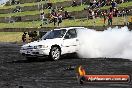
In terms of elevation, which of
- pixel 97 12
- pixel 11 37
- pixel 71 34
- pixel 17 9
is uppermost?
pixel 17 9

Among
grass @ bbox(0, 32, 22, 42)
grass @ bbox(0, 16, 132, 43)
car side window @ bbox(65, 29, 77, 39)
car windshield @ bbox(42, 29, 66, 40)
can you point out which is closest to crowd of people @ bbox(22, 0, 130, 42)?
grass @ bbox(0, 16, 132, 43)

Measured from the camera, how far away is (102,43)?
2070 cm

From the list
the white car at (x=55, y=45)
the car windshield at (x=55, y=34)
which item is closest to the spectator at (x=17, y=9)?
the car windshield at (x=55, y=34)

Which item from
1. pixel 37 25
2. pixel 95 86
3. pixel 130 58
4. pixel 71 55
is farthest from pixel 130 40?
pixel 37 25

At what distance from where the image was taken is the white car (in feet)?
64.4

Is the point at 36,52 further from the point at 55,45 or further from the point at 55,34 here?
the point at 55,34

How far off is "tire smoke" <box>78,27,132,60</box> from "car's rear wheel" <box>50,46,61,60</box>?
1.30 meters

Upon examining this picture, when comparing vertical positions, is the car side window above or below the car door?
above

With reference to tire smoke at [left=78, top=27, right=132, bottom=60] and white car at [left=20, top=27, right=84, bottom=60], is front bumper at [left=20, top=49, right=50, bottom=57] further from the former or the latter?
tire smoke at [left=78, top=27, right=132, bottom=60]

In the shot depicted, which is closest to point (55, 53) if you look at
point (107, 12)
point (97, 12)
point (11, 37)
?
point (107, 12)

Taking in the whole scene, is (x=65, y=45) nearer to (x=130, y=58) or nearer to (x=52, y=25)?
(x=130, y=58)

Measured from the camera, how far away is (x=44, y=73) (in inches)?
595

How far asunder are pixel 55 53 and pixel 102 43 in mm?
2643

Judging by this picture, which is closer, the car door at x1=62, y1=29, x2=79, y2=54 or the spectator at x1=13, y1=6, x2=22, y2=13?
the car door at x1=62, y1=29, x2=79, y2=54
